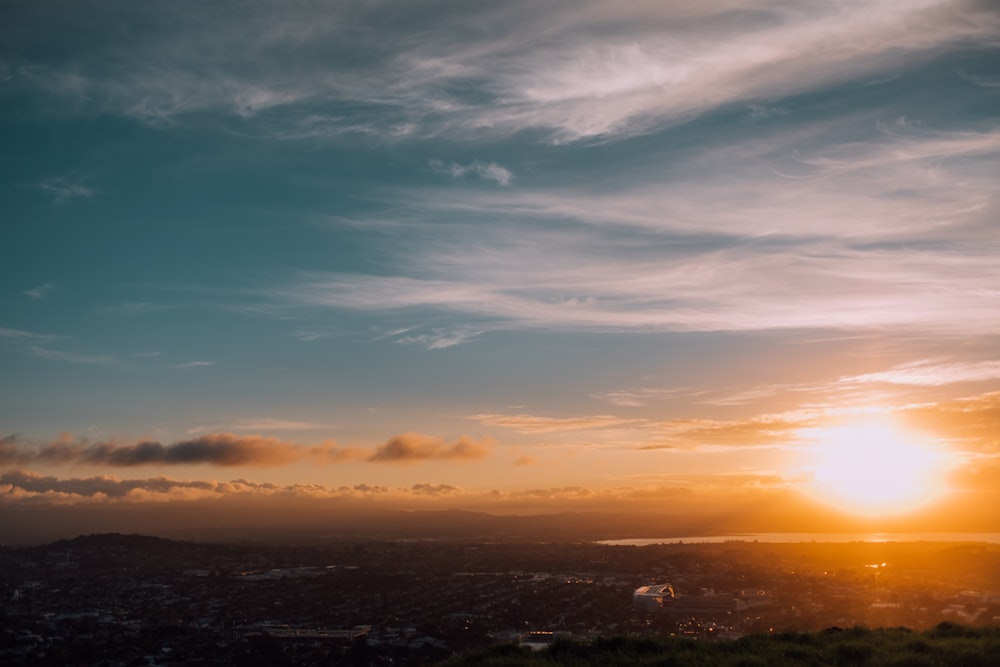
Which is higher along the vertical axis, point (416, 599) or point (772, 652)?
point (772, 652)

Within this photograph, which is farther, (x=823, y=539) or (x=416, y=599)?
(x=823, y=539)

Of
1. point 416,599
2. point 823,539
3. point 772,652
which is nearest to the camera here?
point 772,652

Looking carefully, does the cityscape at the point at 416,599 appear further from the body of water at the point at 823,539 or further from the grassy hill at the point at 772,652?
the body of water at the point at 823,539

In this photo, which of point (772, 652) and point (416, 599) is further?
point (416, 599)

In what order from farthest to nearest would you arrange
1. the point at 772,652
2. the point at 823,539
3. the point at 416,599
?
the point at 823,539, the point at 416,599, the point at 772,652

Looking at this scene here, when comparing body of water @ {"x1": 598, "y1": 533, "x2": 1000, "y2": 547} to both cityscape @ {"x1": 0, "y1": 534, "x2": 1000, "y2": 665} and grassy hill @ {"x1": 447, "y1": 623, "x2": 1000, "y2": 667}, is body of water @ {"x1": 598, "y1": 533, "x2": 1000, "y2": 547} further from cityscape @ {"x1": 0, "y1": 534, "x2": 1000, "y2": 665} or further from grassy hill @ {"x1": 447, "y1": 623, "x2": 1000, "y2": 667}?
grassy hill @ {"x1": 447, "y1": 623, "x2": 1000, "y2": 667}

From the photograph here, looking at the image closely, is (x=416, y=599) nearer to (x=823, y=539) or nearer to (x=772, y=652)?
(x=772, y=652)

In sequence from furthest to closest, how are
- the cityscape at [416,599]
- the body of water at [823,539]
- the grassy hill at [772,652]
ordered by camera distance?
the body of water at [823,539]
the cityscape at [416,599]
the grassy hill at [772,652]

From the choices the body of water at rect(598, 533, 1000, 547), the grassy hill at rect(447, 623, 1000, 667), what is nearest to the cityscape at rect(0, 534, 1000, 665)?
the grassy hill at rect(447, 623, 1000, 667)

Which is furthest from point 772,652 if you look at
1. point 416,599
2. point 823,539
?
point 823,539

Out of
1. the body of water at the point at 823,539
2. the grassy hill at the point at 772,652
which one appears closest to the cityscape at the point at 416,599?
the grassy hill at the point at 772,652
